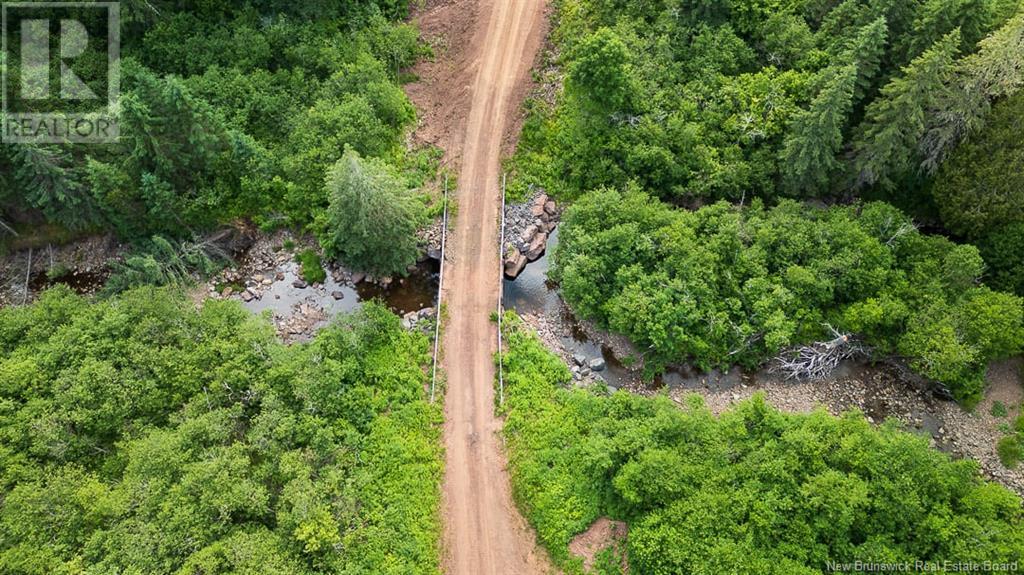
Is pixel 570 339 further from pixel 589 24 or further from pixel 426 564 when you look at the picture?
pixel 589 24

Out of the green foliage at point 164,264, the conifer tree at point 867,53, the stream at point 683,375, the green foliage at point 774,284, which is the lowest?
the green foliage at point 164,264

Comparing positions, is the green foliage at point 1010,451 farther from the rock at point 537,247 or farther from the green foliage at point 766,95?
the rock at point 537,247

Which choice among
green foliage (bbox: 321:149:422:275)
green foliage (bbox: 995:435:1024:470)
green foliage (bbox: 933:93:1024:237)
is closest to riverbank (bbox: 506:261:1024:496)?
green foliage (bbox: 995:435:1024:470)

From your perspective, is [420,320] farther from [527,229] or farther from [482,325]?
[527,229]

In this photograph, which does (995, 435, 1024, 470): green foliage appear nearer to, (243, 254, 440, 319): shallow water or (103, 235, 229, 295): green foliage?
(243, 254, 440, 319): shallow water

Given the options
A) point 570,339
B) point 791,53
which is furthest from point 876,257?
point 570,339
